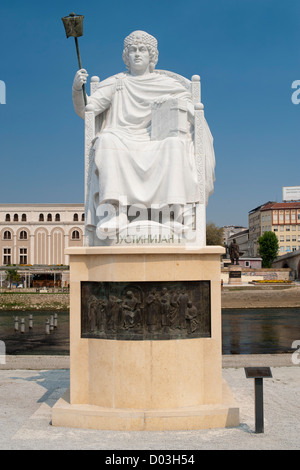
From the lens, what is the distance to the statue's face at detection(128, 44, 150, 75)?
856 cm

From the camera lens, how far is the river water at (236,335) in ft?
57.0

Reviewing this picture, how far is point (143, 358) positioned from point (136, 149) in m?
3.35

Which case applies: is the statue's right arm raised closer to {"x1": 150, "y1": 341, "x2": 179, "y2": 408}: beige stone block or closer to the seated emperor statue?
the seated emperor statue

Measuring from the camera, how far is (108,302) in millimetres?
6973

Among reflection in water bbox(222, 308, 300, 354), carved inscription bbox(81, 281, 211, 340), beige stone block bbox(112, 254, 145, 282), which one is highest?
beige stone block bbox(112, 254, 145, 282)

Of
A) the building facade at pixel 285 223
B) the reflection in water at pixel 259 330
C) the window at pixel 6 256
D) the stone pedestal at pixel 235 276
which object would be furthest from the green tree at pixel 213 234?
the reflection in water at pixel 259 330

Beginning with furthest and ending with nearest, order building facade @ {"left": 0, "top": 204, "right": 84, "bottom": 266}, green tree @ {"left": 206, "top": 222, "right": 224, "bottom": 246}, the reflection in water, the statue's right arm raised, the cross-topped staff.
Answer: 1. building facade @ {"left": 0, "top": 204, "right": 84, "bottom": 266}
2. green tree @ {"left": 206, "top": 222, "right": 224, "bottom": 246}
3. the reflection in water
4. the statue's right arm raised
5. the cross-topped staff

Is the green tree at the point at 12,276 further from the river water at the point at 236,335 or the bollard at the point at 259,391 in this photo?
the bollard at the point at 259,391

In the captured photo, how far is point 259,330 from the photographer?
2328 centimetres

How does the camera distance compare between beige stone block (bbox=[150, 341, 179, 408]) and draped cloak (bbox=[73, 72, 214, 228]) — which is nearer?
beige stone block (bbox=[150, 341, 179, 408])

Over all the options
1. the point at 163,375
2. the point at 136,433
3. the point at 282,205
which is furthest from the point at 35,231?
the point at 136,433

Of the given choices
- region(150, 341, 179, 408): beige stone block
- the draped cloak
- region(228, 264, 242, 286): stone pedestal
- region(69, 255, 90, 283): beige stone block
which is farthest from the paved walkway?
region(228, 264, 242, 286): stone pedestal
